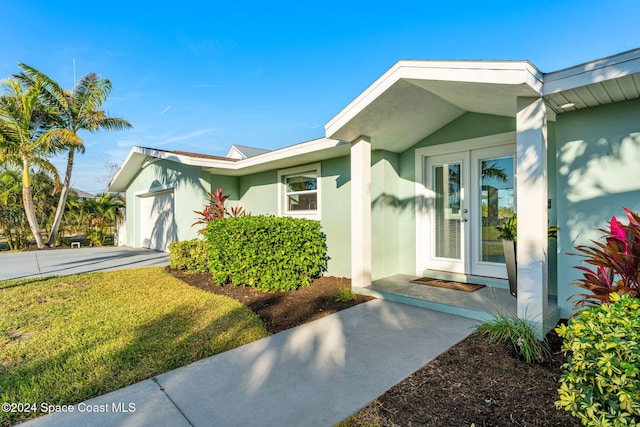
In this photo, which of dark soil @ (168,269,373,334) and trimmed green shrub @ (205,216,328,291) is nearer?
dark soil @ (168,269,373,334)

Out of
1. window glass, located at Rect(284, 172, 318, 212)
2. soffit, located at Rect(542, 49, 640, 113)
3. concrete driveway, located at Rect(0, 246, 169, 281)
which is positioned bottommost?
concrete driveway, located at Rect(0, 246, 169, 281)

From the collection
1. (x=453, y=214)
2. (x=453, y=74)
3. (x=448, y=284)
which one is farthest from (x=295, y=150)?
(x=448, y=284)

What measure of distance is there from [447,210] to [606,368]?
178 inches

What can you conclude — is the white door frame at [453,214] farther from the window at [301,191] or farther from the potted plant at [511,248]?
the window at [301,191]

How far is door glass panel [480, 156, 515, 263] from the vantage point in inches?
206

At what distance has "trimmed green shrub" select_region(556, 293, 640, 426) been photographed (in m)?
1.58

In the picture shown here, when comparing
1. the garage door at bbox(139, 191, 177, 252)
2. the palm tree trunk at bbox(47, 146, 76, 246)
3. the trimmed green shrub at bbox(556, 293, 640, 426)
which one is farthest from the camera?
the palm tree trunk at bbox(47, 146, 76, 246)

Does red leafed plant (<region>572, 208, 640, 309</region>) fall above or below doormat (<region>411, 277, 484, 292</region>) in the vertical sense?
above

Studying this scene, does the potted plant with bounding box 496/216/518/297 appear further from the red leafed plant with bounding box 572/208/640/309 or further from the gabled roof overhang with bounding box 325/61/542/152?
the gabled roof overhang with bounding box 325/61/542/152

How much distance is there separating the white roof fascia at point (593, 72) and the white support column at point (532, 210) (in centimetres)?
22

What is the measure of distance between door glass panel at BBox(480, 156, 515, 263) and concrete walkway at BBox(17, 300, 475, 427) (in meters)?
1.88

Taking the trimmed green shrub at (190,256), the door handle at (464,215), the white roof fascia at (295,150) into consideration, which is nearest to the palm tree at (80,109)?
the trimmed green shrub at (190,256)

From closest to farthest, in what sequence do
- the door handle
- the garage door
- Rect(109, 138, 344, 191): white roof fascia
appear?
the door handle → Rect(109, 138, 344, 191): white roof fascia → the garage door

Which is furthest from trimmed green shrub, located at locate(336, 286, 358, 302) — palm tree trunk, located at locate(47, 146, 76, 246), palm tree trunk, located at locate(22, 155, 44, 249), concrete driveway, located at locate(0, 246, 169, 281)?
palm tree trunk, located at locate(22, 155, 44, 249)
